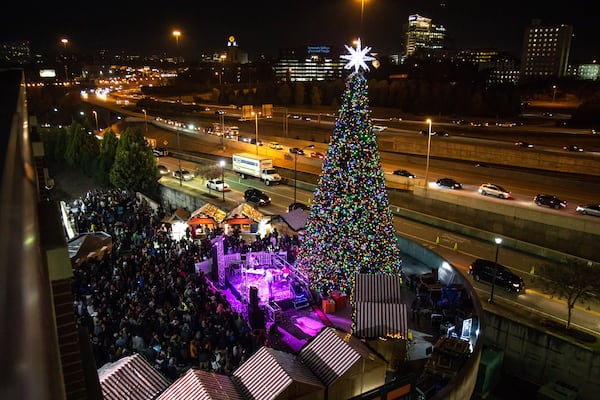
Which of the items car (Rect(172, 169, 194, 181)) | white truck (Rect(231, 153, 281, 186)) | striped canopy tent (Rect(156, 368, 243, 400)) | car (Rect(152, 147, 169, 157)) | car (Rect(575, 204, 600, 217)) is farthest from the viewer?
car (Rect(152, 147, 169, 157))

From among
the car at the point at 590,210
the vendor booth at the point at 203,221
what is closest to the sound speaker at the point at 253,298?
the vendor booth at the point at 203,221

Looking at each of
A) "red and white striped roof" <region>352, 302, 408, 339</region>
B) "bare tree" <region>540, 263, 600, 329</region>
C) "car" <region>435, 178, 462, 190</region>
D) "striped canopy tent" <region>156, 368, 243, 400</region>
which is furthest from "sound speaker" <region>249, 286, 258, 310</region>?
"car" <region>435, 178, 462, 190</region>

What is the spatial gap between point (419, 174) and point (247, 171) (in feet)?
47.3

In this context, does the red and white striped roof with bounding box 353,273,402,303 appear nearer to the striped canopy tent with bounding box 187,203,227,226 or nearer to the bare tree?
the bare tree

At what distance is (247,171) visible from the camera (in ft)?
136

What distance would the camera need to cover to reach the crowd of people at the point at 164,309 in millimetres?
13055

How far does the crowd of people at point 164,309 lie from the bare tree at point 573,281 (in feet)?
34.3

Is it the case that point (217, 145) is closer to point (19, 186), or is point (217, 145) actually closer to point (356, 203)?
point (356, 203)

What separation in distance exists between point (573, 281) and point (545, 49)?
18286 cm

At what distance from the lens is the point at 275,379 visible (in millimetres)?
8859

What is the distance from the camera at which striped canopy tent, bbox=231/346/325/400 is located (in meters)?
8.66

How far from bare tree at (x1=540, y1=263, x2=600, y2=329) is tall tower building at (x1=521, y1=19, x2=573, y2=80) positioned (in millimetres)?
167819

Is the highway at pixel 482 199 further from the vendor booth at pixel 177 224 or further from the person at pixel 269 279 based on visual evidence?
the person at pixel 269 279

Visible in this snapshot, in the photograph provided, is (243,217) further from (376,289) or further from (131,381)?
(131,381)
